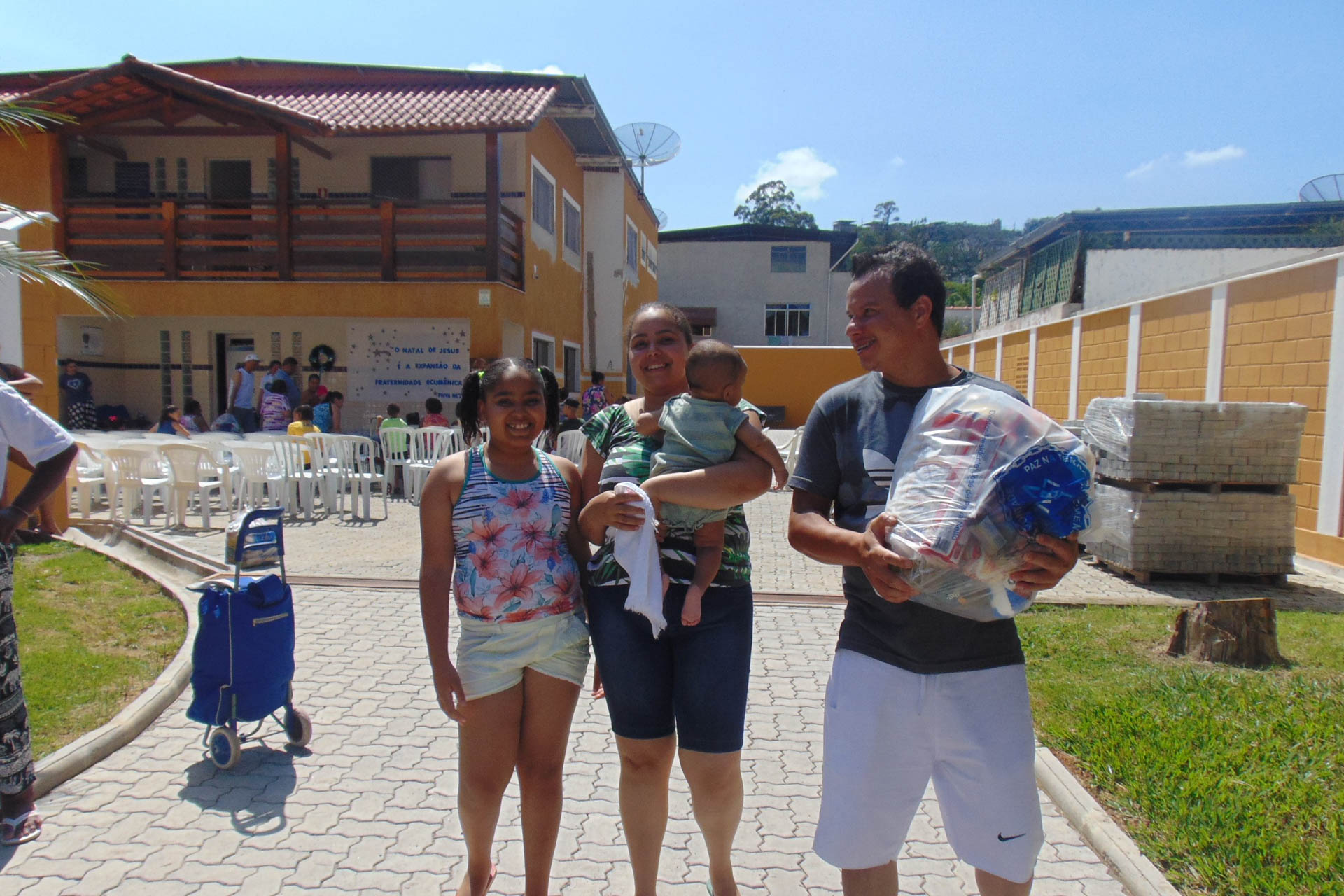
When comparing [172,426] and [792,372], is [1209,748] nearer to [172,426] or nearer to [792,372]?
[172,426]

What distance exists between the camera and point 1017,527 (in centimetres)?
178

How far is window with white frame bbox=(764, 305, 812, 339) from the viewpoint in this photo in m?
37.9

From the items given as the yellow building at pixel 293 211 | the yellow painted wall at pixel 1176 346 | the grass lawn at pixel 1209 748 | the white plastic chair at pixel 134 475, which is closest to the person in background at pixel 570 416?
the yellow building at pixel 293 211

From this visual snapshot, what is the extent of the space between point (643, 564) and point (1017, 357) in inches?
673

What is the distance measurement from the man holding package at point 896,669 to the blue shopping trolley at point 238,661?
2658 mm

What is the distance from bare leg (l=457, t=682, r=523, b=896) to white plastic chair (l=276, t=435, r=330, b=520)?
867 cm

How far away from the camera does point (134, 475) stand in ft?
31.5

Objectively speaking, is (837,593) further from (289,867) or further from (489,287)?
(489,287)

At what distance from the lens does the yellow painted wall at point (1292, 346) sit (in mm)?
7891

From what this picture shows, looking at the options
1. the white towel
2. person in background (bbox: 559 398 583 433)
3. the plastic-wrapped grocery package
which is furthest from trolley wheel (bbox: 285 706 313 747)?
person in background (bbox: 559 398 583 433)

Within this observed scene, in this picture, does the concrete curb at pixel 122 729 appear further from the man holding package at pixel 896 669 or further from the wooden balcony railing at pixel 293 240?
the wooden balcony railing at pixel 293 240

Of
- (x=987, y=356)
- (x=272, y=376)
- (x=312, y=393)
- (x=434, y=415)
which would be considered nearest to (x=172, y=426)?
(x=272, y=376)

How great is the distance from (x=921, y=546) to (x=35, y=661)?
504cm

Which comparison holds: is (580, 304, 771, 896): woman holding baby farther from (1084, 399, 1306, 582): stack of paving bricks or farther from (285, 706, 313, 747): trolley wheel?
(1084, 399, 1306, 582): stack of paving bricks
